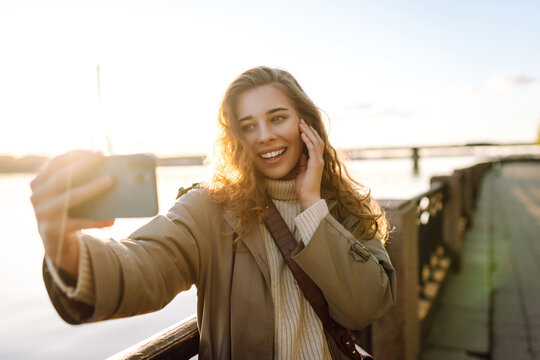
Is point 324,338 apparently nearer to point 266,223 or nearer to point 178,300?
point 266,223

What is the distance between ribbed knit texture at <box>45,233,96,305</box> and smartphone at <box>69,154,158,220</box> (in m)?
0.17

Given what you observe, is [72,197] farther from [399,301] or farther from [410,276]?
[410,276]

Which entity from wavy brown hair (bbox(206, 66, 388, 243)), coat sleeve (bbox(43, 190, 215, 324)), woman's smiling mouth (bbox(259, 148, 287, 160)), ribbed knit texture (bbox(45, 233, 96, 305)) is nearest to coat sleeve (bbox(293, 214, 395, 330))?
wavy brown hair (bbox(206, 66, 388, 243))

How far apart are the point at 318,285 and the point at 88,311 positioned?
83cm

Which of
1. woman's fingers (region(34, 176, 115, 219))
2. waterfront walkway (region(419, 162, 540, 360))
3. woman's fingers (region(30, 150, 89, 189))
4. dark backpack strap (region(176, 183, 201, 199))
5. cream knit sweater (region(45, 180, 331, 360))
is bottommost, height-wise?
waterfront walkway (region(419, 162, 540, 360))

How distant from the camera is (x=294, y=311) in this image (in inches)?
61.3

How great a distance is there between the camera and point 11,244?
40.9 ft

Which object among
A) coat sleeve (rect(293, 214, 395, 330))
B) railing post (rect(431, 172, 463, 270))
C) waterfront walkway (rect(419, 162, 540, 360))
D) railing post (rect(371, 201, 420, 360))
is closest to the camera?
coat sleeve (rect(293, 214, 395, 330))

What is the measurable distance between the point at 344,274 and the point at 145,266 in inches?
28.8

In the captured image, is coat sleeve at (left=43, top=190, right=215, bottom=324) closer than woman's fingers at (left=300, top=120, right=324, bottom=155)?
Yes

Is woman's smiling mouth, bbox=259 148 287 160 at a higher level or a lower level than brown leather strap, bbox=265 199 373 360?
higher

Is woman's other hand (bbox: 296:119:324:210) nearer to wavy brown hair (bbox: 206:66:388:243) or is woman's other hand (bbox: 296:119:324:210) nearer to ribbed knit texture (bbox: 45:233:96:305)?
wavy brown hair (bbox: 206:66:388:243)

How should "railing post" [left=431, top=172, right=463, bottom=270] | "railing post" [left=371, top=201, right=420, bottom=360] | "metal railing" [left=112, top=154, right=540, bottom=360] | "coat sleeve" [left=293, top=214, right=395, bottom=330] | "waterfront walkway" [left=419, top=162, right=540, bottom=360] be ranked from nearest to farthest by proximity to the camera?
"metal railing" [left=112, top=154, right=540, bottom=360], "coat sleeve" [left=293, top=214, right=395, bottom=330], "railing post" [left=371, top=201, right=420, bottom=360], "waterfront walkway" [left=419, top=162, right=540, bottom=360], "railing post" [left=431, top=172, right=463, bottom=270]

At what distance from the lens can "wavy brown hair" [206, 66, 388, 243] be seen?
1687 millimetres
